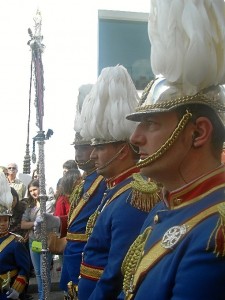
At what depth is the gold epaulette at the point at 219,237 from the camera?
5.60 feet

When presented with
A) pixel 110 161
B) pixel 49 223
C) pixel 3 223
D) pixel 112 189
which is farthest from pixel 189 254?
pixel 3 223

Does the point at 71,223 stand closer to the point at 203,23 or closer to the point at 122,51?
the point at 203,23

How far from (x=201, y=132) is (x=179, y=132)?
0.08 metres

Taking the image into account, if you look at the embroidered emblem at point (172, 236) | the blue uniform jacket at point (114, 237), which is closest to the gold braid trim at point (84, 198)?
the blue uniform jacket at point (114, 237)

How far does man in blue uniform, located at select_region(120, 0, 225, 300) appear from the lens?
1946 millimetres

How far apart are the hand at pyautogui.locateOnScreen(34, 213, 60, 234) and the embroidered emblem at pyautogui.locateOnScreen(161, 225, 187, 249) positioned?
2.41 m

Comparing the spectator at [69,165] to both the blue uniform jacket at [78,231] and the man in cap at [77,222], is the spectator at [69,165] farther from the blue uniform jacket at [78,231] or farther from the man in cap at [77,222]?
the blue uniform jacket at [78,231]

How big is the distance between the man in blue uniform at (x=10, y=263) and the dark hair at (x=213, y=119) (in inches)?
134

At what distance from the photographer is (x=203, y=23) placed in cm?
212

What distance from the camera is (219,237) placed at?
5.65 ft

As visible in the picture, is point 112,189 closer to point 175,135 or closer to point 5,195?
point 175,135

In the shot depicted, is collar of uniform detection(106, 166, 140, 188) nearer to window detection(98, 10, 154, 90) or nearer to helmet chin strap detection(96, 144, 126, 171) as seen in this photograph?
helmet chin strap detection(96, 144, 126, 171)

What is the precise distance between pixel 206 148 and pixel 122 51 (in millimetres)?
10211

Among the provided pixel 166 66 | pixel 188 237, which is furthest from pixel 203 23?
pixel 188 237
